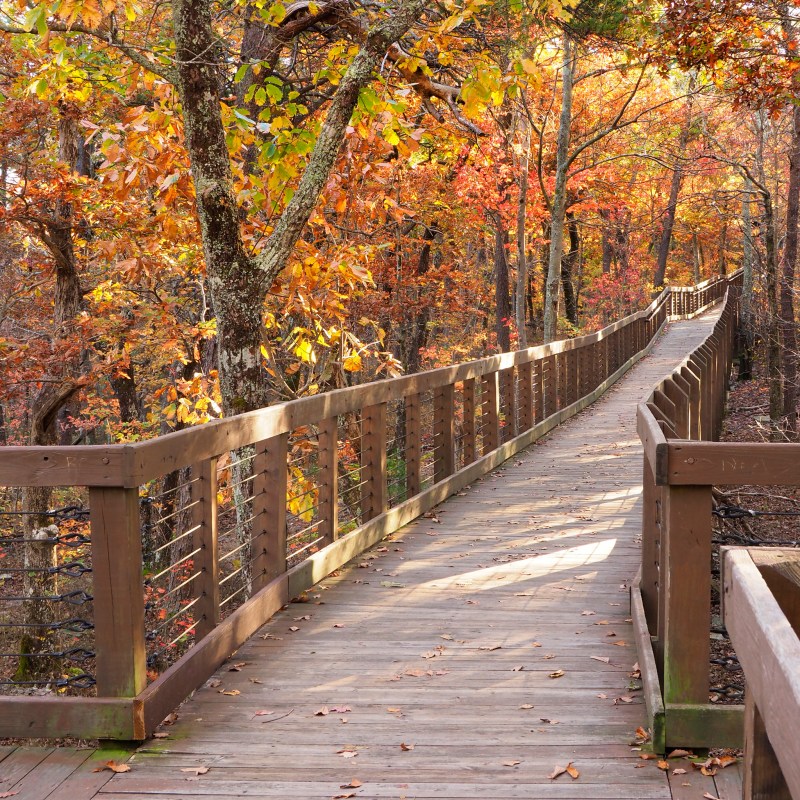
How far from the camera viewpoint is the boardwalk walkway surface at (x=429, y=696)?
403 centimetres

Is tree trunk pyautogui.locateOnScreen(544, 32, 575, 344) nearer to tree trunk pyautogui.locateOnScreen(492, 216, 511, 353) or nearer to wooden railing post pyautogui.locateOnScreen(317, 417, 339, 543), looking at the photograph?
tree trunk pyautogui.locateOnScreen(492, 216, 511, 353)

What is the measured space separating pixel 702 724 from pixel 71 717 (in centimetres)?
272

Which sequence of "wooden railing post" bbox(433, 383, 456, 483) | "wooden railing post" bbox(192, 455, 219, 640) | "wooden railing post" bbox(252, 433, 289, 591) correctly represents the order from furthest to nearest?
1. "wooden railing post" bbox(433, 383, 456, 483)
2. "wooden railing post" bbox(252, 433, 289, 591)
3. "wooden railing post" bbox(192, 455, 219, 640)

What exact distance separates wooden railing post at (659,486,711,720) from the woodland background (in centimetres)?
419

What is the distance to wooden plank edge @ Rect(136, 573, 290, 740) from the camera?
445cm

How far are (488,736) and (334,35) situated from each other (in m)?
10.5

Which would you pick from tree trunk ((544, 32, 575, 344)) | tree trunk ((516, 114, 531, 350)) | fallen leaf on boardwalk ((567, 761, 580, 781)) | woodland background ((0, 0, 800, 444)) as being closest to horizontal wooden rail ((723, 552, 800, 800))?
fallen leaf on boardwalk ((567, 761, 580, 781))

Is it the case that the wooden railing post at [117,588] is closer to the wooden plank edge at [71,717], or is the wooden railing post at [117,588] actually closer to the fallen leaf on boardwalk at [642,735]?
the wooden plank edge at [71,717]

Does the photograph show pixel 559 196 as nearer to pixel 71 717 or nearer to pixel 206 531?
pixel 206 531

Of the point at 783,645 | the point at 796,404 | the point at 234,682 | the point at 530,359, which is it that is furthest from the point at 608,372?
the point at 783,645

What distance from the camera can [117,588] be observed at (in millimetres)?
4238

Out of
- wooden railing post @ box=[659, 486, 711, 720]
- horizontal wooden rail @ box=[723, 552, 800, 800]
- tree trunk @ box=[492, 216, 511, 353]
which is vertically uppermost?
tree trunk @ box=[492, 216, 511, 353]

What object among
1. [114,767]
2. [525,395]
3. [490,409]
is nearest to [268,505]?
[114,767]

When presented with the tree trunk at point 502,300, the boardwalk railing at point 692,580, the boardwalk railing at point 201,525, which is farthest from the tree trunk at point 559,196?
the boardwalk railing at point 692,580
